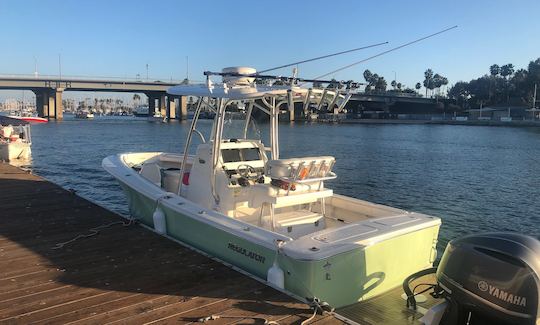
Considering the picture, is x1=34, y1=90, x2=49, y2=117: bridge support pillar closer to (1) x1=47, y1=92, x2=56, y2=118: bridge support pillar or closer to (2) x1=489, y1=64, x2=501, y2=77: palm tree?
(1) x1=47, y1=92, x2=56, y2=118: bridge support pillar

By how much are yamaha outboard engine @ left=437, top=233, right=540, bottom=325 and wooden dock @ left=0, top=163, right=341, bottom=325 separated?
1.37 m

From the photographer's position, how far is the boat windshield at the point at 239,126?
823cm

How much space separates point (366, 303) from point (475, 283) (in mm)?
2250

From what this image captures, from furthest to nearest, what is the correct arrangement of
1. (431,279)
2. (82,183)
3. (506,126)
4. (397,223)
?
1. (506,126)
2. (82,183)
3. (431,279)
4. (397,223)

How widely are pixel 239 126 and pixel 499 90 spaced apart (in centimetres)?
15954

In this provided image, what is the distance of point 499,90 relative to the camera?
482 ft

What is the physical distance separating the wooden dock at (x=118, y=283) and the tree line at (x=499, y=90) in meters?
149

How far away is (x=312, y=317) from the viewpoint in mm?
4719

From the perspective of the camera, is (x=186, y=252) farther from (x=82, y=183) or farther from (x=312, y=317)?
(x=82, y=183)

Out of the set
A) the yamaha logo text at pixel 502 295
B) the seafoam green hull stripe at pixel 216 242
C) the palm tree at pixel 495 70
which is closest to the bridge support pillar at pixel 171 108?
the seafoam green hull stripe at pixel 216 242

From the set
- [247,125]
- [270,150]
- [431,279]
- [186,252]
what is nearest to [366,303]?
[431,279]

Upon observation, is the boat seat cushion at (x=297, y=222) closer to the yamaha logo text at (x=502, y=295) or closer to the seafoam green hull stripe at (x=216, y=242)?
the seafoam green hull stripe at (x=216, y=242)

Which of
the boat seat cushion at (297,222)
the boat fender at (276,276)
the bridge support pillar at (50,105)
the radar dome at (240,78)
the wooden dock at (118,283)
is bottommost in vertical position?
the wooden dock at (118,283)

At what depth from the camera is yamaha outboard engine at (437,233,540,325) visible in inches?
135
